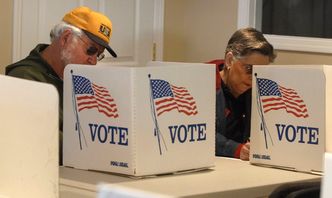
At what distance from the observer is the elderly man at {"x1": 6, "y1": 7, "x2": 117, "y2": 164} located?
121 inches

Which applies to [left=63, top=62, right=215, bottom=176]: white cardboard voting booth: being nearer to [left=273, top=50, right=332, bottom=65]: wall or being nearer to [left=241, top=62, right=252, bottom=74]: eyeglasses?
[left=241, top=62, right=252, bottom=74]: eyeglasses

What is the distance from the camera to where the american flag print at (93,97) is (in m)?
2.30

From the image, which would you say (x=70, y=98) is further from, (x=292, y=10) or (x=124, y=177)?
(x=292, y=10)

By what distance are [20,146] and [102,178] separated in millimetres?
721

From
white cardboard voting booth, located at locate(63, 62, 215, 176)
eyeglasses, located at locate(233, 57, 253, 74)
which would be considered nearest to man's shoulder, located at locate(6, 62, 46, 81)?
white cardboard voting booth, located at locate(63, 62, 215, 176)

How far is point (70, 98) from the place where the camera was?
242 centimetres

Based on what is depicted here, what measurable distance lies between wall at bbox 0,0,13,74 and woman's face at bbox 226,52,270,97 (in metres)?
1.09

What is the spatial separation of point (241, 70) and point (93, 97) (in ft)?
3.84

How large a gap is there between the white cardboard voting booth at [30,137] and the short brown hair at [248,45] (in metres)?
1.87

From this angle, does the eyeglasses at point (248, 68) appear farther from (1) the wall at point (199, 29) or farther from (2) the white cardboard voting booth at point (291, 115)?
(1) the wall at point (199, 29)

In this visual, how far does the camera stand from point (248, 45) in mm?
3352

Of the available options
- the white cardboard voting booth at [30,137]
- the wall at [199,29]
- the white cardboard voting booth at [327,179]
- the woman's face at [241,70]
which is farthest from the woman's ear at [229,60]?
the white cardboard voting booth at [327,179]

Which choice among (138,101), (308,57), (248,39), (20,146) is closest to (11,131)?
(20,146)

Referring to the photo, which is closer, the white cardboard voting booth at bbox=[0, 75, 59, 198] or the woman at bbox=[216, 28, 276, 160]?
the white cardboard voting booth at bbox=[0, 75, 59, 198]
